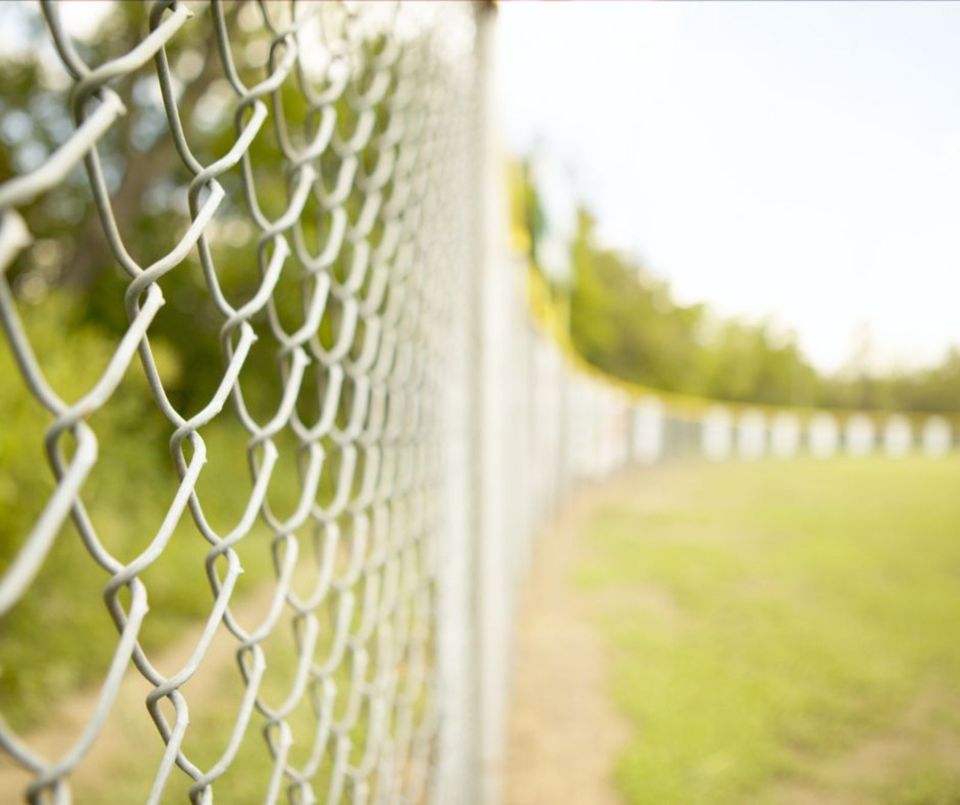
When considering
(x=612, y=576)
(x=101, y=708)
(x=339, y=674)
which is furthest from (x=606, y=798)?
(x=612, y=576)

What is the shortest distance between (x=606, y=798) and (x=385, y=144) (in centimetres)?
203

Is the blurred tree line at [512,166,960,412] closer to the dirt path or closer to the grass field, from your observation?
the grass field

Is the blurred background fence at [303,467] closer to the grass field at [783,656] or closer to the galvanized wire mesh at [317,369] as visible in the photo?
the galvanized wire mesh at [317,369]

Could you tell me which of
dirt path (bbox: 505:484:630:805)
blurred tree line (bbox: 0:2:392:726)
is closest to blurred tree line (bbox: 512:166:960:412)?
blurred tree line (bbox: 0:2:392:726)

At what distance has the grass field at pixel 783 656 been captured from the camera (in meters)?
2.56

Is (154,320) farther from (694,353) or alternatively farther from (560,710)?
(694,353)

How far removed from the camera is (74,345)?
4293 millimetres

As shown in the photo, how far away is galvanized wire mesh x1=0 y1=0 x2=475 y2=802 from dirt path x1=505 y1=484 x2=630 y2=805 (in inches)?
17.3

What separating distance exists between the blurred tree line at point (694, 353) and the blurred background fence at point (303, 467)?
2445 cm

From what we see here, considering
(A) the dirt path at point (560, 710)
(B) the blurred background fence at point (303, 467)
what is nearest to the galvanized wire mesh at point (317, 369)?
(B) the blurred background fence at point (303, 467)

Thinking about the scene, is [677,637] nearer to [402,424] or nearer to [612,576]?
[612,576]

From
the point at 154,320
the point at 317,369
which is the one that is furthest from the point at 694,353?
the point at 317,369

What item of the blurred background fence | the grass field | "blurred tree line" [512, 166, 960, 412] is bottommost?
the grass field

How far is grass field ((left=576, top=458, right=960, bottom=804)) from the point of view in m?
2.56
